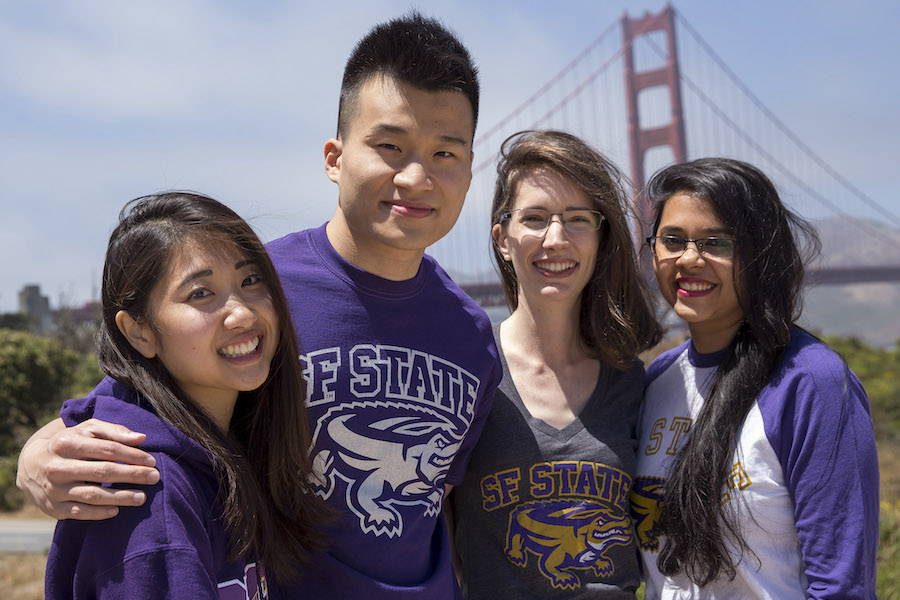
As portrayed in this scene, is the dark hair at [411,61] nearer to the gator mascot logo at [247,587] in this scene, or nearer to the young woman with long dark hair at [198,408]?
the young woman with long dark hair at [198,408]

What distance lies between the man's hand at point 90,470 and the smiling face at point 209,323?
0.59 feet

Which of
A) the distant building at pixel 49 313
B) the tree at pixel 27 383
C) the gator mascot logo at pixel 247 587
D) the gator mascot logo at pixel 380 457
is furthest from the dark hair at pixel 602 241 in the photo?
the distant building at pixel 49 313

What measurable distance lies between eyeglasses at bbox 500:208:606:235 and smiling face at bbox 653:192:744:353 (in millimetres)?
186

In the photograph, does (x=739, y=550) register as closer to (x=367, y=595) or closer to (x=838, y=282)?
(x=367, y=595)

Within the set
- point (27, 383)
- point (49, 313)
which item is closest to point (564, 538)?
point (27, 383)

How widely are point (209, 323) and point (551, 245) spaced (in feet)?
3.28

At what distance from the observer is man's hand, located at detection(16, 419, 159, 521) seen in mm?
1303

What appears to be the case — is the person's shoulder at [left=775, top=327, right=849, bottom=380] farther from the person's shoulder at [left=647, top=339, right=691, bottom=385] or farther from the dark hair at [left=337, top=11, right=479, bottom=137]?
the dark hair at [left=337, top=11, right=479, bottom=137]

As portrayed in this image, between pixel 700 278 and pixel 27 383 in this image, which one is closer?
pixel 700 278

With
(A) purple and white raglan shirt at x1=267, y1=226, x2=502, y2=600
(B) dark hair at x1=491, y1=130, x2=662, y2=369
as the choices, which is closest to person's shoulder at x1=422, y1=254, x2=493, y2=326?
(A) purple and white raglan shirt at x1=267, y1=226, x2=502, y2=600

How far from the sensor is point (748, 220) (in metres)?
2.04

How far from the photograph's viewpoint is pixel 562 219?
221 centimetres

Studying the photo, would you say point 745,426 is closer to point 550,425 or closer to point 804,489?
point 804,489

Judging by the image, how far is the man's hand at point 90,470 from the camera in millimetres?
1303
